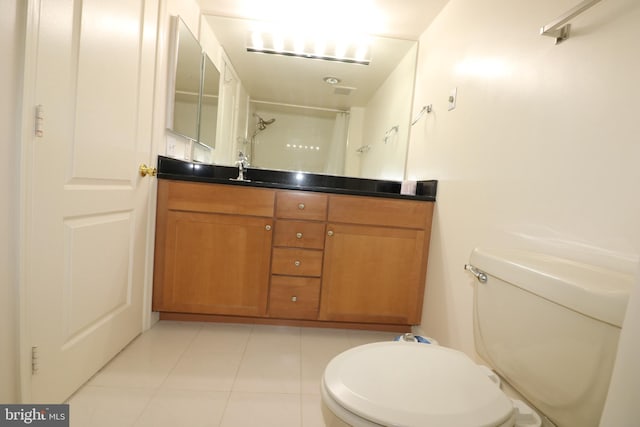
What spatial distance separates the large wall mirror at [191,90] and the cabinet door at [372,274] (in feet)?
3.40

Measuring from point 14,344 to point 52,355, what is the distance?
0.52ft

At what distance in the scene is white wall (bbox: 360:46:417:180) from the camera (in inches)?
85.2

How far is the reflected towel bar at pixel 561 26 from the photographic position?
78cm

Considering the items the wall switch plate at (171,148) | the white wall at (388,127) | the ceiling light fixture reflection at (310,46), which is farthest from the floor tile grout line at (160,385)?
the ceiling light fixture reflection at (310,46)

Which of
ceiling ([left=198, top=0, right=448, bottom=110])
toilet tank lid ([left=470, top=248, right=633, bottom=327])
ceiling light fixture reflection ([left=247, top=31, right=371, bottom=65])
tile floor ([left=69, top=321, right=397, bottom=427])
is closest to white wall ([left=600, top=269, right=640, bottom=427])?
toilet tank lid ([left=470, top=248, right=633, bottom=327])

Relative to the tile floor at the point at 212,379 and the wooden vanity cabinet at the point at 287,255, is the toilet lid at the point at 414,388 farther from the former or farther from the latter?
the wooden vanity cabinet at the point at 287,255

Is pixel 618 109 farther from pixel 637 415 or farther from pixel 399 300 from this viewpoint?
pixel 399 300

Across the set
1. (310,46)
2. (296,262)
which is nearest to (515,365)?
(296,262)

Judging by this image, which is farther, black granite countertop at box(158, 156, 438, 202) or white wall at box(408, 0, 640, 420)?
black granite countertop at box(158, 156, 438, 202)

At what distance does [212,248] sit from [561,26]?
1.64 metres

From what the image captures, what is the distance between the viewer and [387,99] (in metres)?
2.21

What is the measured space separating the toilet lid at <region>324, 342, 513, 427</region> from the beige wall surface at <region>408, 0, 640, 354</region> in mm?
419

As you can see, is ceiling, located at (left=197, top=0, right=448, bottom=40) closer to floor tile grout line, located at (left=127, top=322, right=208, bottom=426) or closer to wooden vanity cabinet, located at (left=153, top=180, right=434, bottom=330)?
wooden vanity cabinet, located at (left=153, top=180, right=434, bottom=330)

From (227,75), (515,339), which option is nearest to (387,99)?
(227,75)
